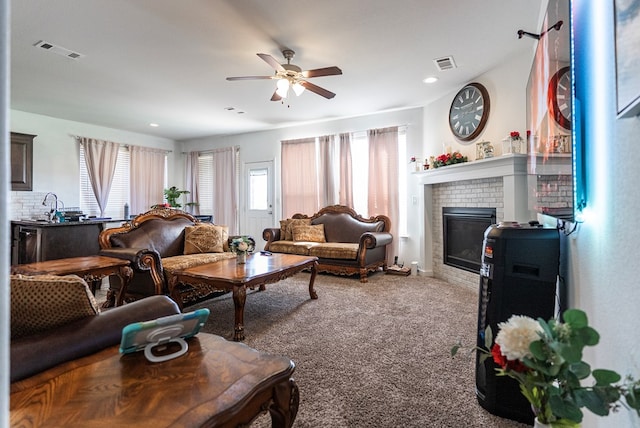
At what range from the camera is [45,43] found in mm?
2982

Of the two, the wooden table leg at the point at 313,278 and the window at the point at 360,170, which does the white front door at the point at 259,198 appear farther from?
the wooden table leg at the point at 313,278

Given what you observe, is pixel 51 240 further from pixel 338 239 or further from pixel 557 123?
pixel 557 123

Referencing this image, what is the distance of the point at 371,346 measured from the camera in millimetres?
2469

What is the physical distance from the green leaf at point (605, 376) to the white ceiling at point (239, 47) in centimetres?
265

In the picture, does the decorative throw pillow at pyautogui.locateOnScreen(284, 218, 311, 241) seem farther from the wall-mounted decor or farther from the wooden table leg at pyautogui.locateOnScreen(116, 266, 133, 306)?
the wall-mounted decor

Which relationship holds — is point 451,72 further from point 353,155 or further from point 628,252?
point 628,252

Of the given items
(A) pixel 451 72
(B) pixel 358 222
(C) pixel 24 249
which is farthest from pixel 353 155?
(C) pixel 24 249

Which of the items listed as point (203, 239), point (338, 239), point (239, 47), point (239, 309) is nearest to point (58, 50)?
point (239, 47)

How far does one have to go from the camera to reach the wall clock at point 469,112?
3.85 metres

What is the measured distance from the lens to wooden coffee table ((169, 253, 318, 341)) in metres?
2.69

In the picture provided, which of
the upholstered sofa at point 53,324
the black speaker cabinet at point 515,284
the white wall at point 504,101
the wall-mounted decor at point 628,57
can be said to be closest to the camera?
the wall-mounted decor at point 628,57

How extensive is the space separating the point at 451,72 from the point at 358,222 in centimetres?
260

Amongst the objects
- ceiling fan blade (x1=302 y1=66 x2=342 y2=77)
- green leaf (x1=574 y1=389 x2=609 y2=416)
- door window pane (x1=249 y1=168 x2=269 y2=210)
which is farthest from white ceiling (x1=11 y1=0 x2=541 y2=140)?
green leaf (x1=574 y1=389 x2=609 y2=416)

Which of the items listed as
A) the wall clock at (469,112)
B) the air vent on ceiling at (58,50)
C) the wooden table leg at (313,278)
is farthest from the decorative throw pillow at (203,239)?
the wall clock at (469,112)
